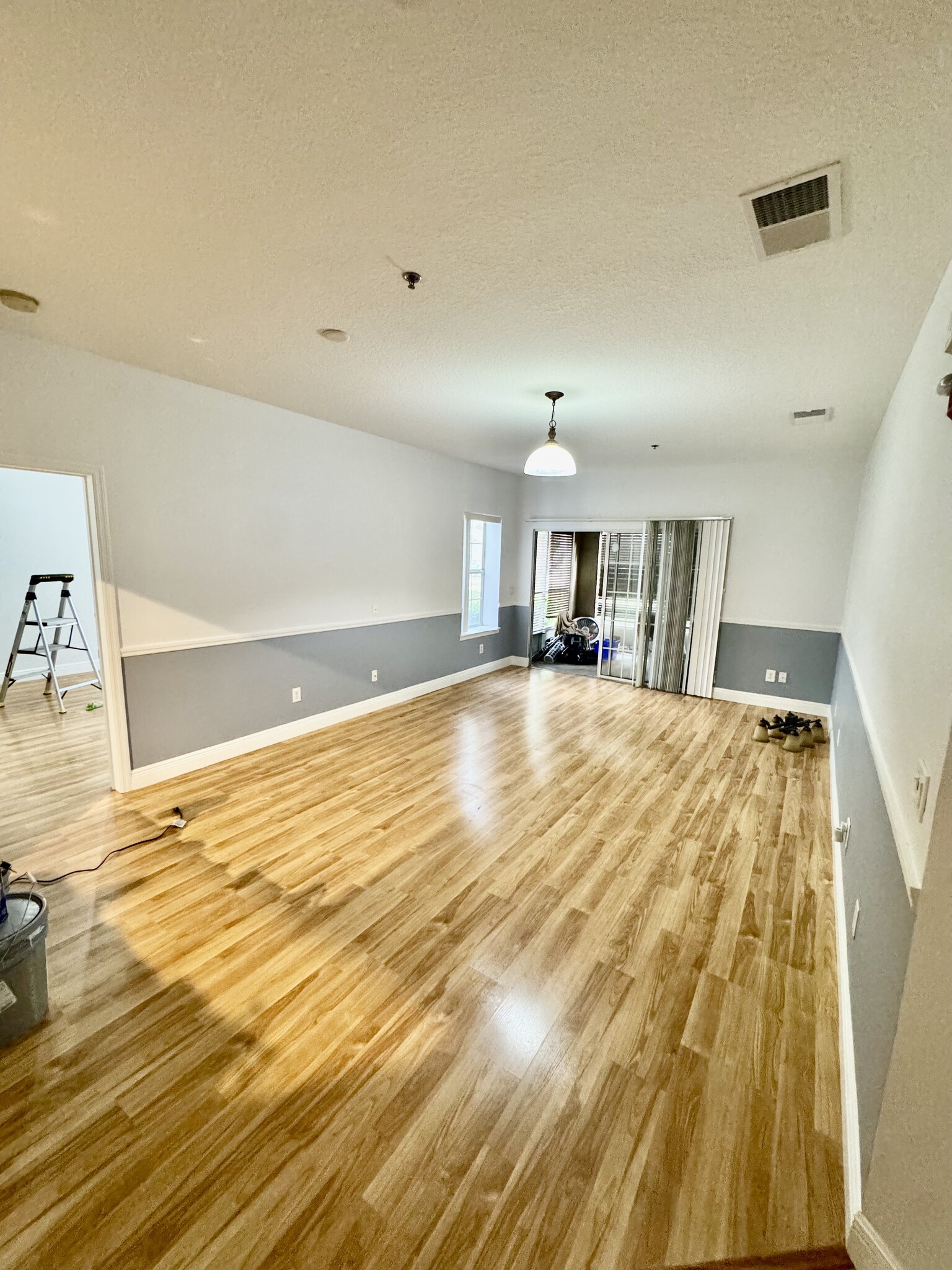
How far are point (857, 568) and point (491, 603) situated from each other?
410 cm

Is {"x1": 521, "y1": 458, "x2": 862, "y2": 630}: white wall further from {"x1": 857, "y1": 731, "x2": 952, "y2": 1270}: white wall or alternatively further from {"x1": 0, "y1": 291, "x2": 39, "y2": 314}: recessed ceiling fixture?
{"x1": 0, "y1": 291, "x2": 39, "y2": 314}: recessed ceiling fixture

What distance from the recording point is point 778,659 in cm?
555

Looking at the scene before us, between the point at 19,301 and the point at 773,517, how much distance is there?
6.18m

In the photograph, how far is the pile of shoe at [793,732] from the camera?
4.40 m

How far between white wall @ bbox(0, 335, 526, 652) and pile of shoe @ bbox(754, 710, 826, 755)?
3692 mm

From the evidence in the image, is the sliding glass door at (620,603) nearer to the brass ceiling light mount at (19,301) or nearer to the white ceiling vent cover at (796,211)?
the white ceiling vent cover at (796,211)

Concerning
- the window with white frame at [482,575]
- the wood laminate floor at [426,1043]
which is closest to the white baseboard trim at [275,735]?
the wood laminate floor at [426,1043]

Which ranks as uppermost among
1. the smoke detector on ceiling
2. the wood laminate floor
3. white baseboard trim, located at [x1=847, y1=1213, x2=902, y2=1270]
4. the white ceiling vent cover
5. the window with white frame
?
the smoke detector on ceiling

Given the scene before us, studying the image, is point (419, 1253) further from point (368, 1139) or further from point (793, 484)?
point (793, 484)

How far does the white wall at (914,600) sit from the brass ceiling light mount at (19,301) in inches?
140

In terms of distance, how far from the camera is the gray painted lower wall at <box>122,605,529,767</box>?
11.0 feet

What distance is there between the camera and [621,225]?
160cm

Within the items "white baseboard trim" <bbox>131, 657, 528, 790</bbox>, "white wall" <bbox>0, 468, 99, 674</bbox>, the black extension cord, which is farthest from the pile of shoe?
"white wall" <bbox>0, 468, 99, 674</bbox>

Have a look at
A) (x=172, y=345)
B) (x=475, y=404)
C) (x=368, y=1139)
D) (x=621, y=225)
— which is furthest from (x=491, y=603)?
(x=368, y=1139)
